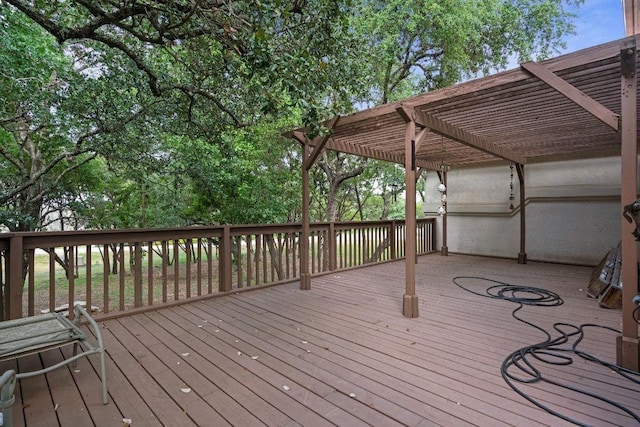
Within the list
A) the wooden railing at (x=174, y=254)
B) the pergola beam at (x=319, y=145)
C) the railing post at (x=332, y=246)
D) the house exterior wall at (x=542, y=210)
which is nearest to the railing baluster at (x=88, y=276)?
the wooden railing at (x=174, y=254)

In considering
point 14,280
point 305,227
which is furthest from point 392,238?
point 14,280

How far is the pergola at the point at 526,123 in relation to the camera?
87.0 inches

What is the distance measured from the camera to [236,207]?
254 inches

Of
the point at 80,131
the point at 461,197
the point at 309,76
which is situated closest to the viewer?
the point at 309,76

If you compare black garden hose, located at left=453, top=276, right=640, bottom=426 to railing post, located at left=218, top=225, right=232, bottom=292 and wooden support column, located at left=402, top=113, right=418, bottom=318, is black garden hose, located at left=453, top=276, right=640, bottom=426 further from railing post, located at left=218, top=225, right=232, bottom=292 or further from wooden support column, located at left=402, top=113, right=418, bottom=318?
railing post, located at left=218, top=225, right=232, bottom=292

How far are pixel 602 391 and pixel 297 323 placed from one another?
231 centimetres

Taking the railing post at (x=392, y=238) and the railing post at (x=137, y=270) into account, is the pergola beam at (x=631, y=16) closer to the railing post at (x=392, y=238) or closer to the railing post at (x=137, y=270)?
the railing post at (x=392, y=238)

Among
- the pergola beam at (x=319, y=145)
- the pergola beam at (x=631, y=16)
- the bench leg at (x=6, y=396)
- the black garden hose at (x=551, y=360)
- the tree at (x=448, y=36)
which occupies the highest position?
the tree at (x=448, y=36)

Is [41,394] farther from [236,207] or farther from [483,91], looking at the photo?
[236,207]

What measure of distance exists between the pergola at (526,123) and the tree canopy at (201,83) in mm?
769

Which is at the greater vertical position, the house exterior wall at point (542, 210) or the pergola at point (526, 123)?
the pergola at point (526, 123)

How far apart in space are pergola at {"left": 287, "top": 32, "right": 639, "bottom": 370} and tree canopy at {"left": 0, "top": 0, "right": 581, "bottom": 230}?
2.52ft

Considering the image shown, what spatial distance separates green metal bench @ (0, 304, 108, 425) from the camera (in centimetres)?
177

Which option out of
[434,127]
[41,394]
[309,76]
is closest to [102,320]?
[41,394]
